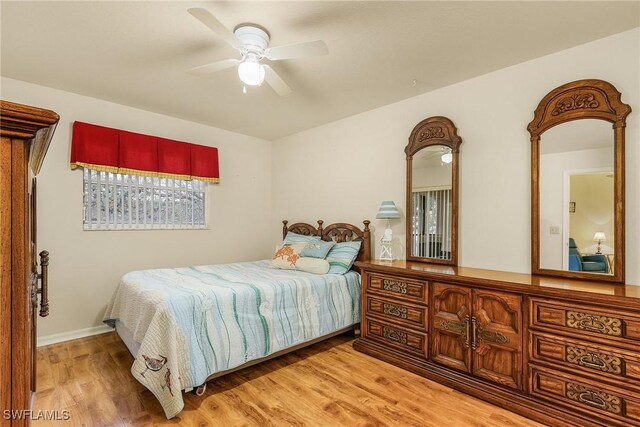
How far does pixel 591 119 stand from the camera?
90.0 inches

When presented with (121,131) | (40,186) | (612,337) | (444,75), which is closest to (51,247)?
(40,186)

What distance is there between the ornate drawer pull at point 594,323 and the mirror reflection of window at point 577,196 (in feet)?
1.78

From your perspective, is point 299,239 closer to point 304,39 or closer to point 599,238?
point 304,39

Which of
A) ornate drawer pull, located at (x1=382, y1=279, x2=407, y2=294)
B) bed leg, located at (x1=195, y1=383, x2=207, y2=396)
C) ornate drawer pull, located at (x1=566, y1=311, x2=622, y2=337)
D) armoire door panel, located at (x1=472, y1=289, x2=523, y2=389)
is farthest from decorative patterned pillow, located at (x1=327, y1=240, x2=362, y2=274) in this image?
ornate drawer pull, located at (x1=566, y1=311, x2=622, y2=337)

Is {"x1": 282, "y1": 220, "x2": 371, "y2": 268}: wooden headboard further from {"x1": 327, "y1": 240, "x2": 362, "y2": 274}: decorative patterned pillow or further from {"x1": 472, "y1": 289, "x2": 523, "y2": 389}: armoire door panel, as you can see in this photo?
{"x1": 472, "y1": 289, "x2": 523, "y2": 389}: armoire door panel

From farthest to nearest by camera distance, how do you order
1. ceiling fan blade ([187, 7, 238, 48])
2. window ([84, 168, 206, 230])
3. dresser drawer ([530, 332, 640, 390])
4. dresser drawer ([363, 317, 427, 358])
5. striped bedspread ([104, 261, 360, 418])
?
window ([84, 168, 206, 230]) → dresser drawer ([363, 317, 427, 358]) → striped bedspread ([104, 261, 360, 418]) → dresser drawer ([530, 332, 640, 390]) → ceiling fan blade ([187, 7, 238, 48])

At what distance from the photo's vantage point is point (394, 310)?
2.82 m

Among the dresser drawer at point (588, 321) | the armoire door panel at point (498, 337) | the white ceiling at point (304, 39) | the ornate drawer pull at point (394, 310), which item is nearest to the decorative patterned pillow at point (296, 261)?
the ornate drawer pull at point (394, 310)

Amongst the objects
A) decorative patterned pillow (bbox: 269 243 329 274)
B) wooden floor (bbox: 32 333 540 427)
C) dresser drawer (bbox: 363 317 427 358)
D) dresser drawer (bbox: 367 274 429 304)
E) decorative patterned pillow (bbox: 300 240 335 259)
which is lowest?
wooden floor (bbox: 32 333 540 427)

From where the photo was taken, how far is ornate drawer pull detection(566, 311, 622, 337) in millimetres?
1777

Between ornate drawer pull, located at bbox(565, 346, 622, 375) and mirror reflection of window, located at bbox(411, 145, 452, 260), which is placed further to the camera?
mirror reflection of window, located at bbox(411, 145, 452, 260)

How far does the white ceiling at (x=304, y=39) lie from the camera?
1.97 meters

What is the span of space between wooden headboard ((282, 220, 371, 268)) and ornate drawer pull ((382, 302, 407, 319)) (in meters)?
0.78

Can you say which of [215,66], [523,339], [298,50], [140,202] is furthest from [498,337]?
[140,202]
